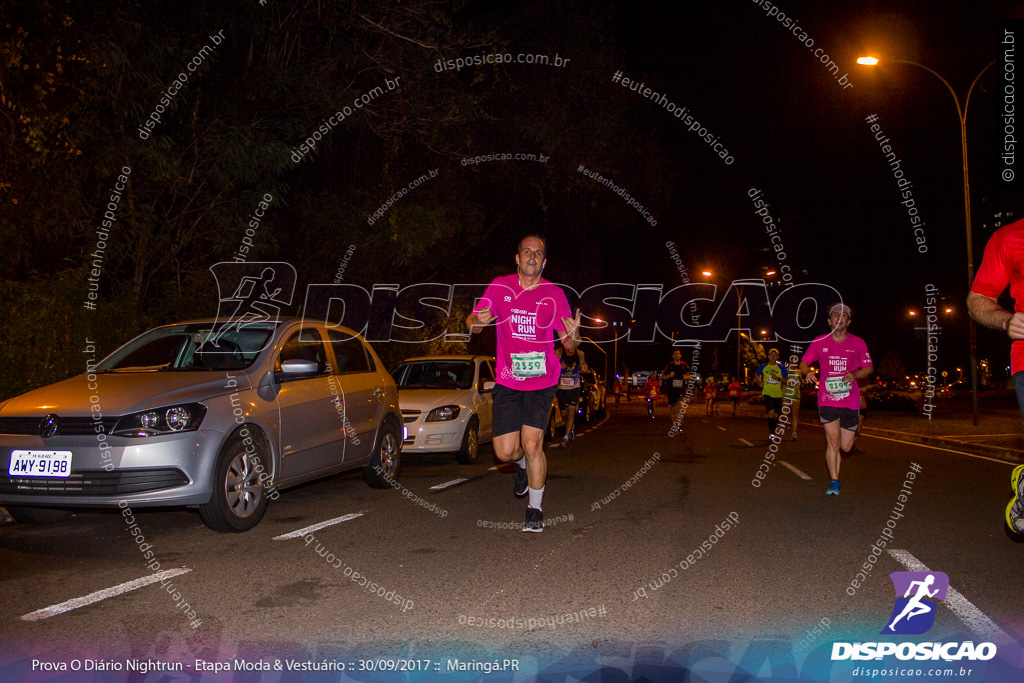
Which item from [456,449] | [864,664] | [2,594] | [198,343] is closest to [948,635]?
[864,664]

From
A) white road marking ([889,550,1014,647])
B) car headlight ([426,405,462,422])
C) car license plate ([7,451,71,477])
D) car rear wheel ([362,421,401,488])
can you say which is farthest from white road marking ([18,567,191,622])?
car headlight ([426,405,462,422])

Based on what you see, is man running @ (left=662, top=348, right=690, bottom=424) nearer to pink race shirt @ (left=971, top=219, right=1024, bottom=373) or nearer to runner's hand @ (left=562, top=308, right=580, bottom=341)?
runner's hand @ (left=562, top=308, right=580, bottom=341)

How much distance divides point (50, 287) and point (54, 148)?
1.66m

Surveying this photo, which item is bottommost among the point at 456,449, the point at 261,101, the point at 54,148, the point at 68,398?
the point at 456,449

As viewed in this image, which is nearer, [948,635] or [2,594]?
[948,635]

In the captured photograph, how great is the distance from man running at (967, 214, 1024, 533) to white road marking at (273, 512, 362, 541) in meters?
5.14

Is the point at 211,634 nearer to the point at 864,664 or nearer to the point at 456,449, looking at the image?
the point at 864,664

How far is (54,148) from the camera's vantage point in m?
10.3

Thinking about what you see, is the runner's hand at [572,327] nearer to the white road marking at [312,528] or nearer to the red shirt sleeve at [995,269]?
the white road marking at [312,528]

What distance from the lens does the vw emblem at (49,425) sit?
6.74 metres

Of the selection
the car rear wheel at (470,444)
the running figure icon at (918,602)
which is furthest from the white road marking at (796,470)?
the running figure icon at (918,602)

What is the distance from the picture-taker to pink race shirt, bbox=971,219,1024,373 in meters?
4.61

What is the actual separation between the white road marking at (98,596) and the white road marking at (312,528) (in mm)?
1227

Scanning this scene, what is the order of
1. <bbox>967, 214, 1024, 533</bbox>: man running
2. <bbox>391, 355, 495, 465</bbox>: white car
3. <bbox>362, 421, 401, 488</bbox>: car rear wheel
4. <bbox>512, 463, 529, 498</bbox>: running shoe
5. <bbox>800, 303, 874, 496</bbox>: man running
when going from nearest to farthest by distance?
<bbox>967, 214, 1024, 533</bbox>: man running < <bbox>512, 463, 529, 498</bbox>: running shoe < <bbox>800, 303, 874, 496</bbox>: man running < <bbox>362, 421, 401, 488</bbox>: car rear wheel < <bbox>391, 355, 495, 465</bbox>: white car
